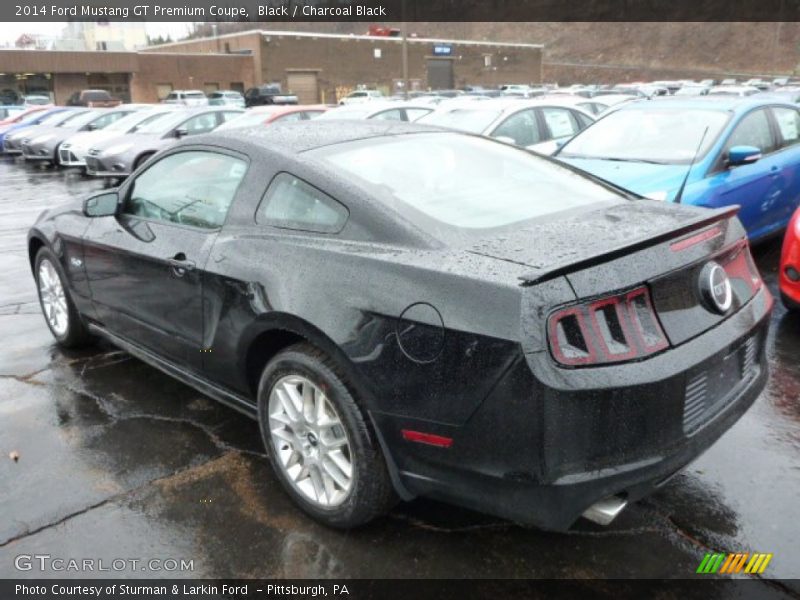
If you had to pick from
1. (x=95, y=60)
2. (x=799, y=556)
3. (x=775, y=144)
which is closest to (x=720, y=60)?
(x=95, y=60)

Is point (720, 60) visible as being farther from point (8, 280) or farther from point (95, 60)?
point (8, 280)

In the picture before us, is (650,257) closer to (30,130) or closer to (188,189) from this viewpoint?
(188,189)

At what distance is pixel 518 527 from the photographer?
284 centimetres

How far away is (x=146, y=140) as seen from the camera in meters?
13.9

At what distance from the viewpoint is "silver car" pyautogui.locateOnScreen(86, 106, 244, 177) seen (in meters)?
13.5

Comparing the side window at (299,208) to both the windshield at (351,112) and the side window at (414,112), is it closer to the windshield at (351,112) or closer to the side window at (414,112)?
the windshield at (351,112)

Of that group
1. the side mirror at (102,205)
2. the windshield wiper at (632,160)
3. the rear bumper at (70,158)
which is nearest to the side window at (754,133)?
the windshield wiper at (632,160)

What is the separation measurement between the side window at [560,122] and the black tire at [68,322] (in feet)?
22.0

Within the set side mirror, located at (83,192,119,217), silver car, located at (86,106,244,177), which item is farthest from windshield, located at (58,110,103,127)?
side mirror, located at (83,192,119,217)

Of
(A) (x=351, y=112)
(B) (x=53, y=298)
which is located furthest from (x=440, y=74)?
(B) (x=53, y=298)

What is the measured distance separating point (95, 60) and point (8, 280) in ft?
171

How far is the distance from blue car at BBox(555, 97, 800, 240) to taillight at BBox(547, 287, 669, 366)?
135 inches

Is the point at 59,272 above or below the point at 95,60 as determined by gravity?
below

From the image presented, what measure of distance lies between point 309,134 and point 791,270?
3322mm
